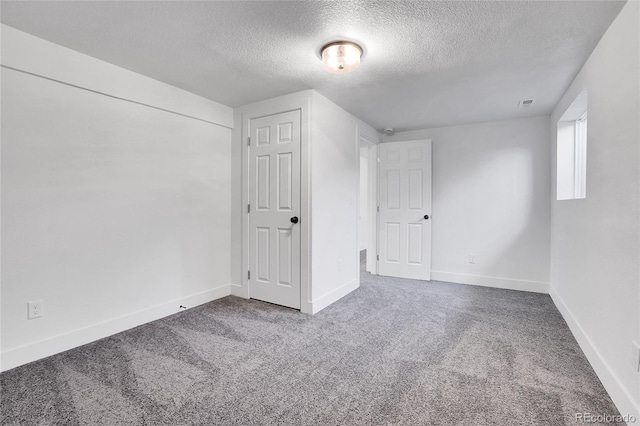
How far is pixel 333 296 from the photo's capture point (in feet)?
10.6

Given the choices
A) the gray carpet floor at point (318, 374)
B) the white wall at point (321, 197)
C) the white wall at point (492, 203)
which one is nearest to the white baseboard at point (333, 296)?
the white wall at point (321, 197)

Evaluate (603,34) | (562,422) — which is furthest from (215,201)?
(603,34)

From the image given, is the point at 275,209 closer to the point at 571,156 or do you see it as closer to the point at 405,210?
the point at 405,210

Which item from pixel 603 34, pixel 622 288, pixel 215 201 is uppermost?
pixel 603 34

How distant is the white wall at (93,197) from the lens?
195 cm

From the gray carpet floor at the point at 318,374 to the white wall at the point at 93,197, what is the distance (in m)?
0.28

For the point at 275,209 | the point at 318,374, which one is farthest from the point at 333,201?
the point at 318,374

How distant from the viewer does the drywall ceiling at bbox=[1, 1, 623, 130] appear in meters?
1.65

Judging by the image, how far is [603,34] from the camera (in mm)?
1837

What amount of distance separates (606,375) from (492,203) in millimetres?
2488

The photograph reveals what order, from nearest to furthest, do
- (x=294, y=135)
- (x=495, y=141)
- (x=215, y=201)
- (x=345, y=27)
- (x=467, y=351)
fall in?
(x=345, y=27) < (x=467, y=351) < (x=294, y=135) < (x=215, y=201) < (x=495, y=141)

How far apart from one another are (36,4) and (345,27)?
68.8 inches

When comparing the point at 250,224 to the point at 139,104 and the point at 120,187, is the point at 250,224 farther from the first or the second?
the point at 139,104

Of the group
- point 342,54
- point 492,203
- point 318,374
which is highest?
point 342,54
